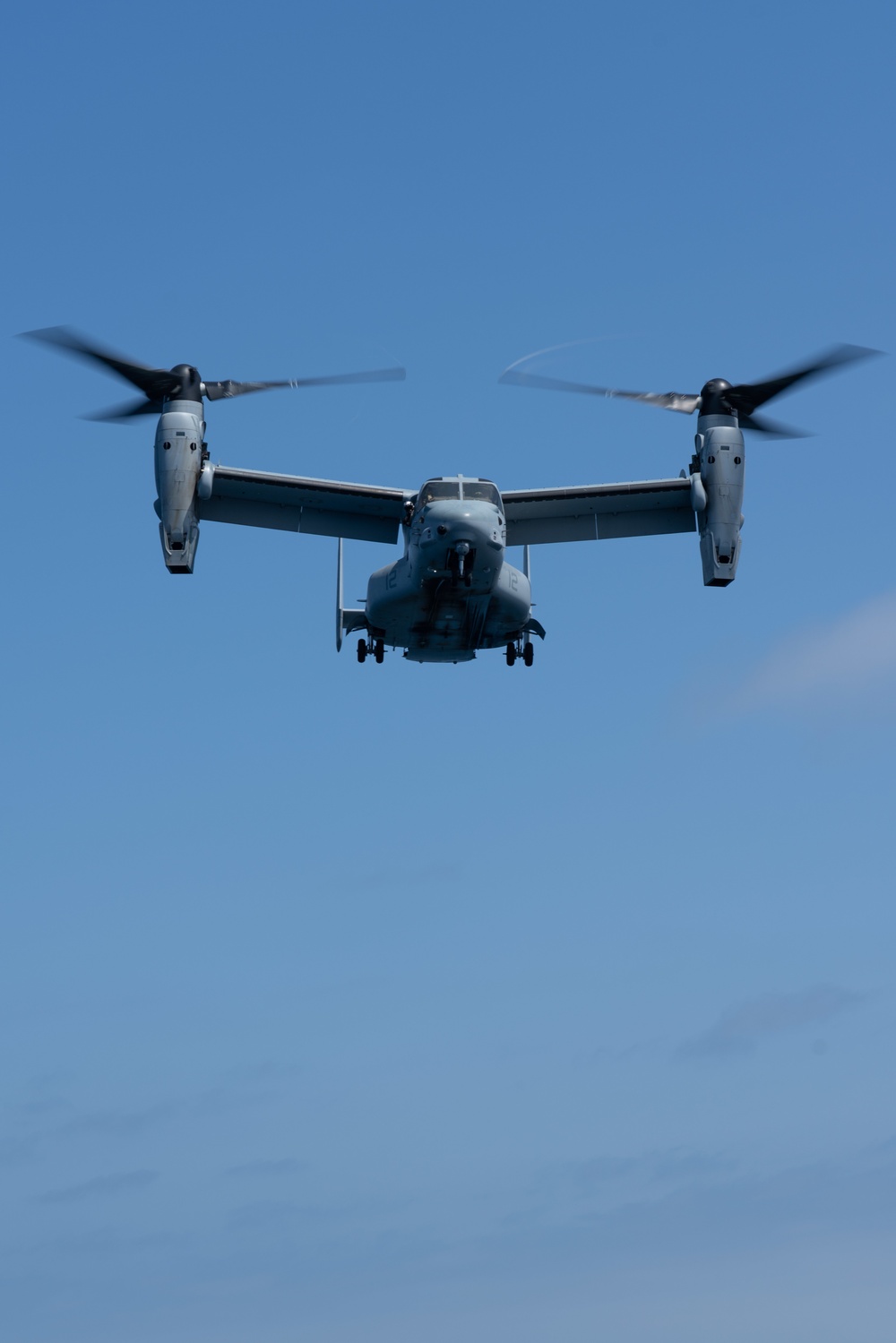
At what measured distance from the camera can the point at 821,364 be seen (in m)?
37.3

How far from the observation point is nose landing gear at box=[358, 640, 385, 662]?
123 ft

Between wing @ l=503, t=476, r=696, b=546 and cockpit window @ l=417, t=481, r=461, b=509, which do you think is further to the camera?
wing @ l=503, t=476, r=696, b=546

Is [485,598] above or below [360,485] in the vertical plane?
below

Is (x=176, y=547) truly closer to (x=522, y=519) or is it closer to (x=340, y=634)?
(x=340, y=634)

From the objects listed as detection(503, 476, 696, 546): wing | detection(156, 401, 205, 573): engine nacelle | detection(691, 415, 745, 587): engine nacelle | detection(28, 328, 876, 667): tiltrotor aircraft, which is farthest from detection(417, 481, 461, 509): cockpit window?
detection(691, 415, 745, 587): engine nacelle

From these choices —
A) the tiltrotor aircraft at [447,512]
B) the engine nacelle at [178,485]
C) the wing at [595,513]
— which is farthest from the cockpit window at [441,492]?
the engine nacelle at [178,485]

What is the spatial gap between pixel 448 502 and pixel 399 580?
210 centimetres

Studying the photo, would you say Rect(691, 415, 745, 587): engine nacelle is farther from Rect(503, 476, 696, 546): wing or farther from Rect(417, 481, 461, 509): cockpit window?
Rect(417, 481, 461, 509): cockpit window

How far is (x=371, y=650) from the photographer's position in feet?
124

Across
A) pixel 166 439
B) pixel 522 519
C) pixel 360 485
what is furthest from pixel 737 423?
pixel 166 439

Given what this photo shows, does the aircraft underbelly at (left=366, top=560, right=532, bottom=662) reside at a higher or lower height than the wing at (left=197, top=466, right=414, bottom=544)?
lower

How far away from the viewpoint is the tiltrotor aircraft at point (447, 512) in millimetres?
33938

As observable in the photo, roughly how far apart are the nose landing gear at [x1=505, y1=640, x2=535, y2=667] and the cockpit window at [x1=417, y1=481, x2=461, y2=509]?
470cm

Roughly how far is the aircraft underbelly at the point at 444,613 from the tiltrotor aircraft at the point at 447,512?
0.04 metres
